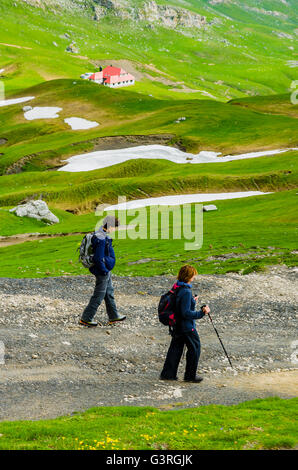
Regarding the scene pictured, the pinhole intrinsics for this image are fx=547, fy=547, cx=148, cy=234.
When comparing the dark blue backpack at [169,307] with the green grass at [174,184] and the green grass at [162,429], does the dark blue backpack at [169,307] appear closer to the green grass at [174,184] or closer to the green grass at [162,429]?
the green grass at [162,429]

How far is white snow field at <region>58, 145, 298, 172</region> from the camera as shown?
93875mm

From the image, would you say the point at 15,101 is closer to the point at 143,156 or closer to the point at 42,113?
the point at 42,113

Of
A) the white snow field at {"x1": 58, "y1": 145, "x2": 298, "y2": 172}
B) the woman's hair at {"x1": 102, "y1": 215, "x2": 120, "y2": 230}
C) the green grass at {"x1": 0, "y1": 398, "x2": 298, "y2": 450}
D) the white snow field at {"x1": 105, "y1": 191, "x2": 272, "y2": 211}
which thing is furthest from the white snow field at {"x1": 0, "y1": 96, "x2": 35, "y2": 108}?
the green grass at {"x1": 0, "y1": 398, "x2": 298, "y2": 450}

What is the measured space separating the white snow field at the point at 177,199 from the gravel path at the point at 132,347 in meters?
34.6

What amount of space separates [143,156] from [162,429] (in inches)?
3269

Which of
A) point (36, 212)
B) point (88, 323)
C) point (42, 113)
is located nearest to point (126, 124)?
point (42, 113)

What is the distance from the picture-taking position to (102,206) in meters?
72.6

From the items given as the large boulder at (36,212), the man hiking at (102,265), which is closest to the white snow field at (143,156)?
the large boulder at (36,212)

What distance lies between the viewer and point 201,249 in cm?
4097

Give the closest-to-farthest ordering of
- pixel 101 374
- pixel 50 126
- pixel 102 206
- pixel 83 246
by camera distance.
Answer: pixel 101 374 → pixel 83 246 → pixel 102 206 → pixel 50 126

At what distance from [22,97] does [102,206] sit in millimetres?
93324

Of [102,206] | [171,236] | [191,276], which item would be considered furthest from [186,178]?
[191,276]
